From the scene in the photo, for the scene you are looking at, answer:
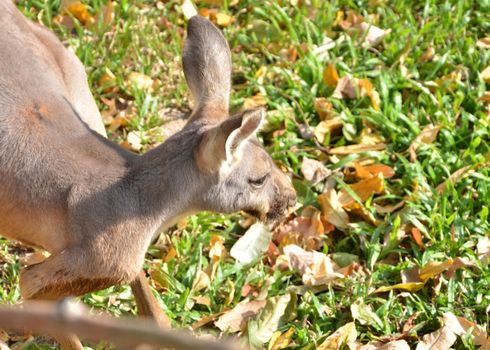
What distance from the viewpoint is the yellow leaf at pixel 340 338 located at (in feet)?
13.8

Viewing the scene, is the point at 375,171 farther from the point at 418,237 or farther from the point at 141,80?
the point at 141,80

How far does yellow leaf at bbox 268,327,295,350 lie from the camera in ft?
13.9

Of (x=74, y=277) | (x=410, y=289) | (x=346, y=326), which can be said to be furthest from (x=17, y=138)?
(x=410, y=289)

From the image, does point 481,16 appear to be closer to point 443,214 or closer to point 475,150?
point 475,150

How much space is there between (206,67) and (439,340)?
1.76m

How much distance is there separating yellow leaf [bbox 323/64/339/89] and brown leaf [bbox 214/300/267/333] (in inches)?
72.5

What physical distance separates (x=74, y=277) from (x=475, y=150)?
272 centimetres

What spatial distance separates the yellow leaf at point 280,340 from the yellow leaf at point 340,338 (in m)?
0.17

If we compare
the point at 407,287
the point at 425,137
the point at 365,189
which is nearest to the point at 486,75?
the point at 425,137

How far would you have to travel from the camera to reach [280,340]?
4262 mm

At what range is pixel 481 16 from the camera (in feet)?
20.1

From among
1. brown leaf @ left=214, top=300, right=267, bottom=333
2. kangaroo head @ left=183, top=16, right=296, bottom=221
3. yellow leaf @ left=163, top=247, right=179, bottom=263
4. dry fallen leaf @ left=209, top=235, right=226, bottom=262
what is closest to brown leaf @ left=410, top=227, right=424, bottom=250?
kangaroo head @ left=183, top=16, right=296, bottom=221

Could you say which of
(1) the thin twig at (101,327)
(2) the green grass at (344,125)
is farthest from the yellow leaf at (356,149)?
(1) the thin twig at (101,327)

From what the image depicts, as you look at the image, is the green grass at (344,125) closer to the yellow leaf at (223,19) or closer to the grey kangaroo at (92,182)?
the yellow leaf at (223,19)
